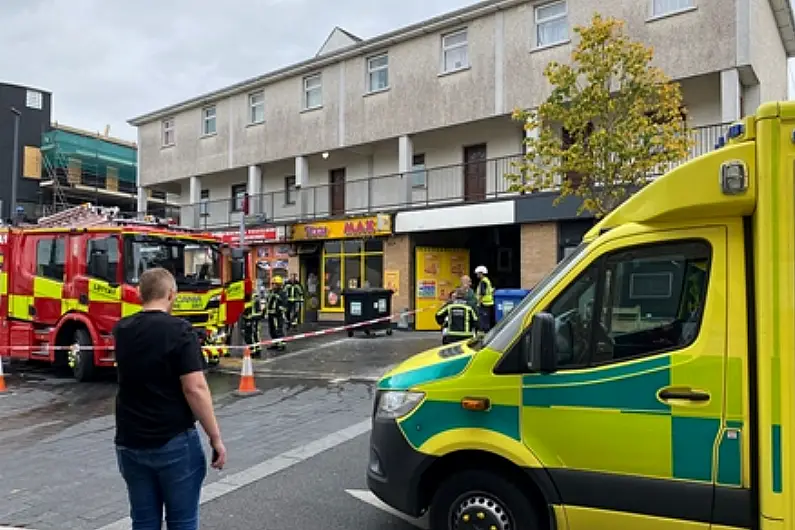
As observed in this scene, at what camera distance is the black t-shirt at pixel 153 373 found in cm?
290

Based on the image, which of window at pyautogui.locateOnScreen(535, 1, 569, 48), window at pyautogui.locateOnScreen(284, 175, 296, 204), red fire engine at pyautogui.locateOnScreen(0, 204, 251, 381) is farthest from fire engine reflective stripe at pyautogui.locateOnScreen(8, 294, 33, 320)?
window at pyautogui.locateOnScreen(535, 1, 569, 48)

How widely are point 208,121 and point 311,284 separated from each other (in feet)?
30.1

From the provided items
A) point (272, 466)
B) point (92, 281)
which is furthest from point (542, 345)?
point (92, 281)

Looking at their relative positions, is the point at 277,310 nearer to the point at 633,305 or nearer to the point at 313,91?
the point at 313,91

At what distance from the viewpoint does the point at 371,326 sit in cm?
1616

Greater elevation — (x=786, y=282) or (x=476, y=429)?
(x=786, y=282)

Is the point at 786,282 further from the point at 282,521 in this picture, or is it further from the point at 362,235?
the point at 362,235

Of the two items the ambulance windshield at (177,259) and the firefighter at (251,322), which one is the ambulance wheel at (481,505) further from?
the firefighter at (251,322)

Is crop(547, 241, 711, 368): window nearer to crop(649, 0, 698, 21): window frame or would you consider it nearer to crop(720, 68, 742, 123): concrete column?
crop(720, 68, 742, 123): concrete column

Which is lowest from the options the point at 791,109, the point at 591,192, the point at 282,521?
the point at 282,521

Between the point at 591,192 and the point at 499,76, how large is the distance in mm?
7256

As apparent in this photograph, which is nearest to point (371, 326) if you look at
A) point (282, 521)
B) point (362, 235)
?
point (362, 235)

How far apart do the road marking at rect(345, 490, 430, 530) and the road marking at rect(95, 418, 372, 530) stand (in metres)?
0.94

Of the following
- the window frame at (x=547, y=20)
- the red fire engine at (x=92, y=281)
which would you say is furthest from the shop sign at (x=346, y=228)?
the red fire engine at (x=92, y=281)
